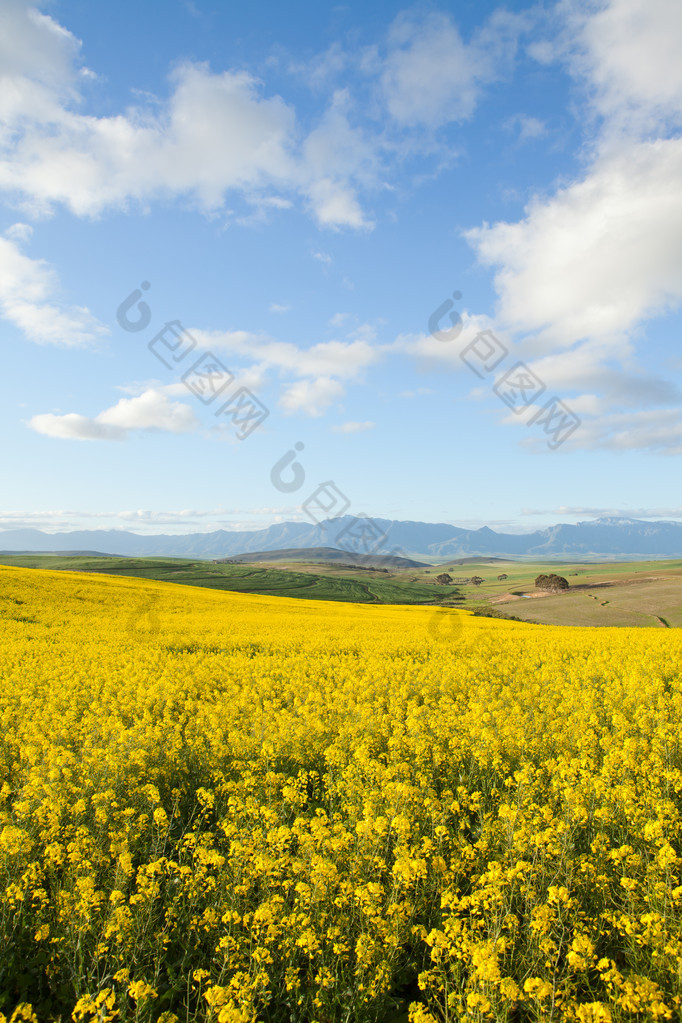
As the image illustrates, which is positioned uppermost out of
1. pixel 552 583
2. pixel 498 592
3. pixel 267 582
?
pixel 552 583

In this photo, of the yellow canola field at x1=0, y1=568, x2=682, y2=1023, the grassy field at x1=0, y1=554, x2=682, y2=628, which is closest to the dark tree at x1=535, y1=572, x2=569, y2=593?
the grassy field at x1=0, y1=554, x2=682, y2=628

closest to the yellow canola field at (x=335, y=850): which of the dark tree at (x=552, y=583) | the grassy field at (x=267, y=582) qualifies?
the grassy field at (x=267, y=582)

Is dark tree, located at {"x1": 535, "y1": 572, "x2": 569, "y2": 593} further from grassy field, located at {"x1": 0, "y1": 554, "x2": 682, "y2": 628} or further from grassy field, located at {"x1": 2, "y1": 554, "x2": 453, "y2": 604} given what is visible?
grassy field, located at {"x1": 2, "y1": 554, "x2": 453, "y2": 604}

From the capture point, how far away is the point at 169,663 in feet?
41.8

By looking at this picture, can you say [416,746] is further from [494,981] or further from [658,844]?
[494,981]

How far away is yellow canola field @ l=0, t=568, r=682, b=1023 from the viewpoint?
3.62 meters

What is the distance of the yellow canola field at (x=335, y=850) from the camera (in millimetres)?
3623

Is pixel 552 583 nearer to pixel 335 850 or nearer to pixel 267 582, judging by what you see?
pixel 267 582

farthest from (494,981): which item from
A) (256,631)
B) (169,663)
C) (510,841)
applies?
(256,631)

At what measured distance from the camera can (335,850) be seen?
4.79 metres

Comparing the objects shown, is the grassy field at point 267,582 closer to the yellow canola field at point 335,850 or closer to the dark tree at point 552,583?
the dark tree at point 552,583

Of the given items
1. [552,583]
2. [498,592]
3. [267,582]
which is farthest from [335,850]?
[267,582]

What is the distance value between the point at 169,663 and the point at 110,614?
1159 centimetres

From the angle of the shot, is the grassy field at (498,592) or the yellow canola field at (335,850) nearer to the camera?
the yellow canola field at (335,850)
